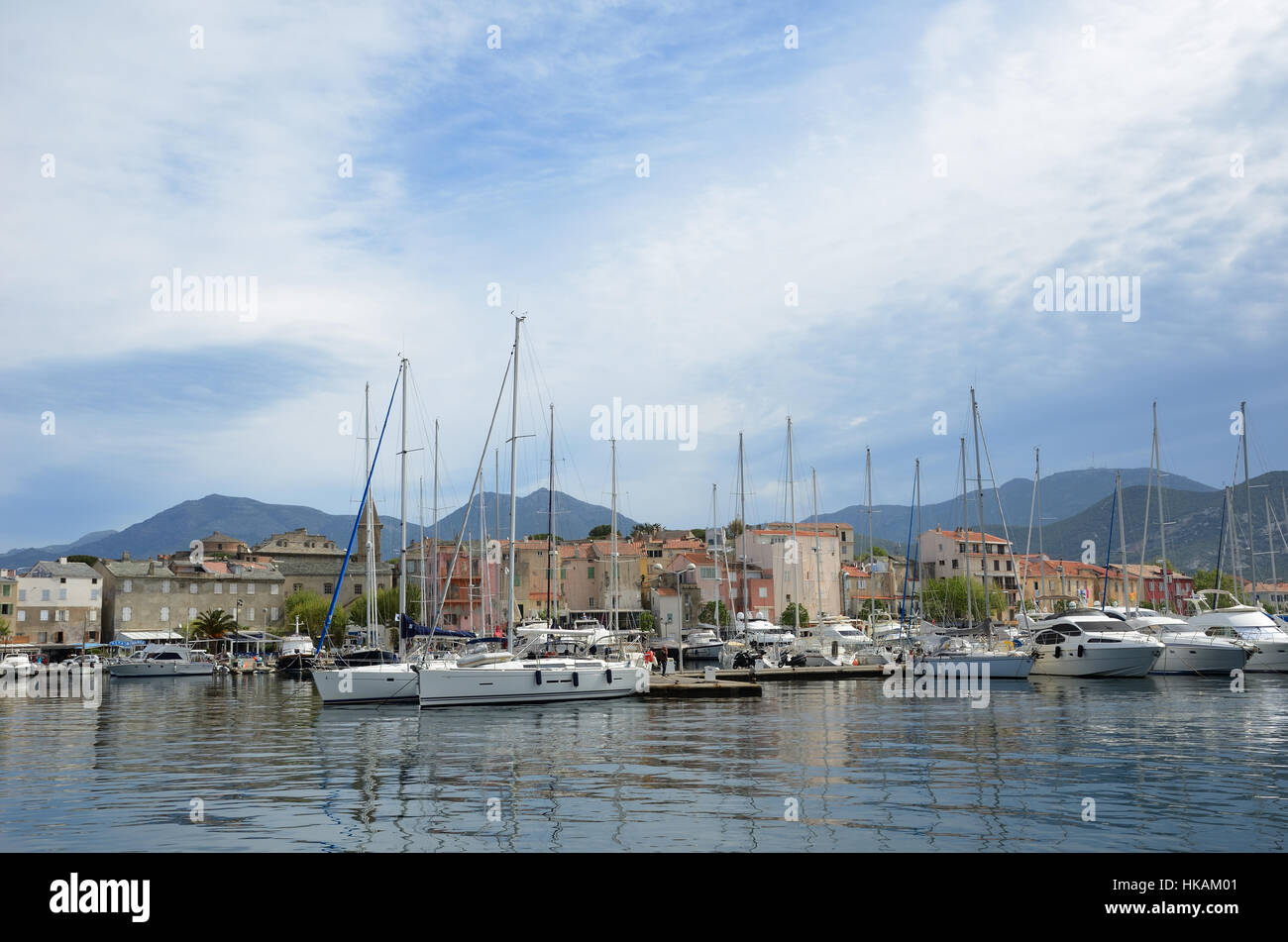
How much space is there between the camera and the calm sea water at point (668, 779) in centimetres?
1628

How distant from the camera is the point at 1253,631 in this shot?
62.5 m

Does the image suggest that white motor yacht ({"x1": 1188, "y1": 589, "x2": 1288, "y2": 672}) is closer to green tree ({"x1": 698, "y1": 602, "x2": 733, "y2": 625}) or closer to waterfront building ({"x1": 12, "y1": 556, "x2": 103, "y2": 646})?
green tree ({"x1": 698, "y1": 602, "x2": 733, "y2": 625})

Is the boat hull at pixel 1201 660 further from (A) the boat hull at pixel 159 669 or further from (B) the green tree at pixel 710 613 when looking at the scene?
(A) the boat hull at pixel 159 669

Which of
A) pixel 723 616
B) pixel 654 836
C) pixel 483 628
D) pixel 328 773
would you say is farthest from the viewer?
pixel 723 616

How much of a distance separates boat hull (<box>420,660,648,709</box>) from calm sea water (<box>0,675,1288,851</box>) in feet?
3.49

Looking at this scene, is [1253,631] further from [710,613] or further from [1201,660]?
[710,613]

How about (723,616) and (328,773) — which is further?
(723,616)

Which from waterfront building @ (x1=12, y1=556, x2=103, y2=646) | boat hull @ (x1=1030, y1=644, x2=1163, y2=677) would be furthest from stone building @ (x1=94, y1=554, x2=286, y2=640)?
boat hull @ (x1=1030, y1=644, x2=1163, y2=677)

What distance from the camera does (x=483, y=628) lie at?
7025 cm

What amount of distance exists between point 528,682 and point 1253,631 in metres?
47.0

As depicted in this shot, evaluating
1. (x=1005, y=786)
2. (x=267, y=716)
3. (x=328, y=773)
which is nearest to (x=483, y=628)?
(x=267, y=716)
